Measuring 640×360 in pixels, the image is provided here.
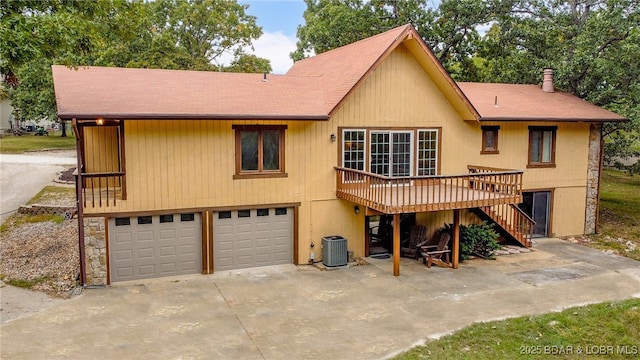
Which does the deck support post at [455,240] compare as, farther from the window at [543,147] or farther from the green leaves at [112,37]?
the green leaves at [112,37]

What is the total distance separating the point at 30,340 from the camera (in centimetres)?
916

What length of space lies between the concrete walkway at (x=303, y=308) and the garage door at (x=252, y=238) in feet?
1.18

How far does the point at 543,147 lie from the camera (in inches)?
710

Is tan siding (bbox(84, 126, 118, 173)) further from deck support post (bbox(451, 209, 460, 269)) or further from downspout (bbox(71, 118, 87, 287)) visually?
deck support post (bbox(451, 209, 460, 269))

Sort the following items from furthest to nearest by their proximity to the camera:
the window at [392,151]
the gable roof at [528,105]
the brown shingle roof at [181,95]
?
the gable roof at [528,105]
the window at [392,151]
the brown shingle roof at [181,95]

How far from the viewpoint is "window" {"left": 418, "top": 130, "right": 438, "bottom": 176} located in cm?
1580

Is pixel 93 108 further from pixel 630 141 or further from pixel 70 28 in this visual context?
pixel 630 141

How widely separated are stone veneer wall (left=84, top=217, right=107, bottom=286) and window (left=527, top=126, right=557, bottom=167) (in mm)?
14116

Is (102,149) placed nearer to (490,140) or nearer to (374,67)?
(374,67)

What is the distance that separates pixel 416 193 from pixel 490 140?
17.7ft

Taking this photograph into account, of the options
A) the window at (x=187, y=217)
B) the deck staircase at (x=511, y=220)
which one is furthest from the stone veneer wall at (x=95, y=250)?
the deck staircase at (x=511, y=220)

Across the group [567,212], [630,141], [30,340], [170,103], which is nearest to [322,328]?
[30,340]

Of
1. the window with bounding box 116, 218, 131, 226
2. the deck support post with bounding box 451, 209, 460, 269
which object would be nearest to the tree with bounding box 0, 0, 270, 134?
the window with bounding box 116, 218, 131, 226

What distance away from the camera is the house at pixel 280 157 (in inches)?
498
